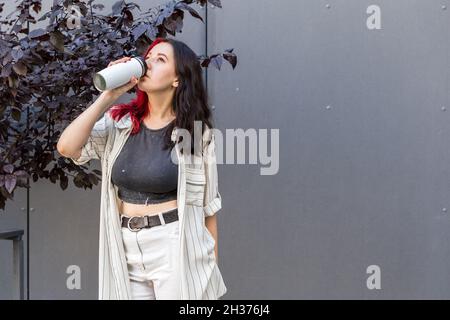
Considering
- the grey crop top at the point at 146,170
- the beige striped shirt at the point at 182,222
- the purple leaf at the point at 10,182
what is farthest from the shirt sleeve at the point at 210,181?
the purple leaf at the point at 10,182

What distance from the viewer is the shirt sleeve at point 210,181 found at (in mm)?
2744

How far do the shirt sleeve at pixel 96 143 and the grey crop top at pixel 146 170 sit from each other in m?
0.09

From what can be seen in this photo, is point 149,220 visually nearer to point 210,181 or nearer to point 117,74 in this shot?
point 210,181

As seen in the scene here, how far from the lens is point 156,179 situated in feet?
8.49

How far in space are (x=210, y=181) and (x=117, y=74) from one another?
561mm

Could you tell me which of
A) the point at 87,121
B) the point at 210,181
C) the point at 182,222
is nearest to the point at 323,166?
the point at 210,181

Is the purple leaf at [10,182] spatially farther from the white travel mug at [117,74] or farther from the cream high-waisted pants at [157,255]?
the white travel mug at [117,74]

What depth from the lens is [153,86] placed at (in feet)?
8.68

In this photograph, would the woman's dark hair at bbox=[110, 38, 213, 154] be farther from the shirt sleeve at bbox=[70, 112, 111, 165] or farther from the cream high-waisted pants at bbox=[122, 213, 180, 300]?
the cream high-waisted pants at bbox=[122, 213, 180, 300]

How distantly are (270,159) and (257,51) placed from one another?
26.3 inches

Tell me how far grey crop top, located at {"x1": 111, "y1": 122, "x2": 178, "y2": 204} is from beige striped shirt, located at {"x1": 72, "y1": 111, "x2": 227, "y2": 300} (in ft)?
0.10
